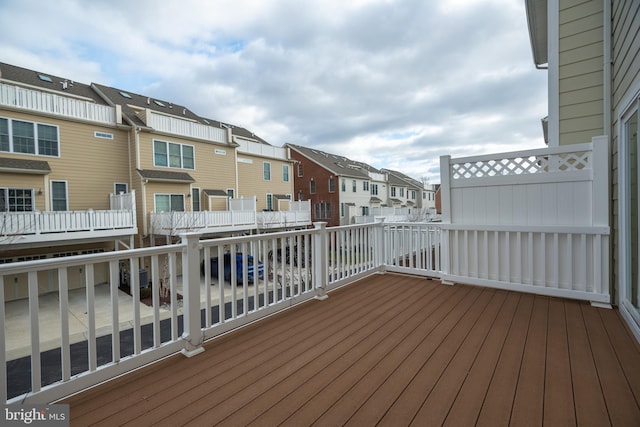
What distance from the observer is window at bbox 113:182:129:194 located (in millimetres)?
11250

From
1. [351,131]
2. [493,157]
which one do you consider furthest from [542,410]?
[351,131]

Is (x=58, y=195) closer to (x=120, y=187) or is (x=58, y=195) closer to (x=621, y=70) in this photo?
(x=120, y=187)

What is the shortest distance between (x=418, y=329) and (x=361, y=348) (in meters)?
0.68

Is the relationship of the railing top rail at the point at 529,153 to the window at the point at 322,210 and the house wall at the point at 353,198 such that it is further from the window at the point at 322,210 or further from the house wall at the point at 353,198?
the window at the point at 322,210

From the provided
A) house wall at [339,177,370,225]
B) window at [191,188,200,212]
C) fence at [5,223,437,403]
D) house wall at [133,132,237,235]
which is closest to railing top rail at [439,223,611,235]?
fence at [5,223,437,403]

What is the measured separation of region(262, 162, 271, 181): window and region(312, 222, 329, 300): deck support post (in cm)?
1349

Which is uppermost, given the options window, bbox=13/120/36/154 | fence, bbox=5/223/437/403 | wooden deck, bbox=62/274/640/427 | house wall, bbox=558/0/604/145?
window, bbox=13/120/36/154

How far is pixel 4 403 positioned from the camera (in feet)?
4.82

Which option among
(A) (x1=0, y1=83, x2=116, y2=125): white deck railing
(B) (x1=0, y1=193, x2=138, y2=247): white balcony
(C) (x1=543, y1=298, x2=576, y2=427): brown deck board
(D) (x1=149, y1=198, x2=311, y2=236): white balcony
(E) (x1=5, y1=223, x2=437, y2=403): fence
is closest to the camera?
(C) (x1=543, y1=298, x2=576, y2=427): brown deck board

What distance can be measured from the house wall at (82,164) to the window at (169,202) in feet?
4.58

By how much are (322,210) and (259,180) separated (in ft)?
22.9

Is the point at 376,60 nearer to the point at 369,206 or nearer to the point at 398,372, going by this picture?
the point at 398,372

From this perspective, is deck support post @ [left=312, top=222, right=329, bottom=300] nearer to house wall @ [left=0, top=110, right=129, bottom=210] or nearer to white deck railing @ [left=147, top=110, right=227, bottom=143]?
house wall @ [left=0, top=110, right=129, bottom=210]

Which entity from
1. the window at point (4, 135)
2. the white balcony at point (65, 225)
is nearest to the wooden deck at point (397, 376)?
the white balcony at point (65, 225)
